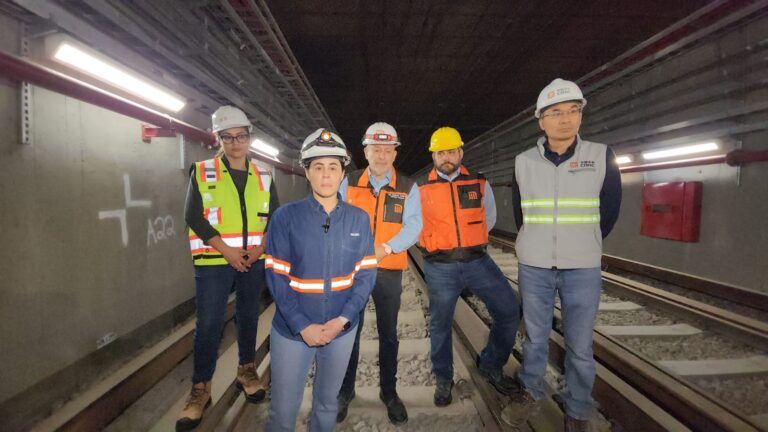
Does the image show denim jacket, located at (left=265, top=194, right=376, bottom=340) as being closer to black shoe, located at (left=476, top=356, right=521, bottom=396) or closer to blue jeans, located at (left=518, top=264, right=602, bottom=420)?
blue jeans, located at (left=518, top=264, right=602, bottom=420)

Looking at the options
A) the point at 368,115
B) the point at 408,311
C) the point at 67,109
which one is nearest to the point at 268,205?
the point at 67,109

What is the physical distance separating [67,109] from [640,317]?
7428 millimetres

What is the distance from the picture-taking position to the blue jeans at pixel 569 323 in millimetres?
2516

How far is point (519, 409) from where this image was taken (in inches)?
106

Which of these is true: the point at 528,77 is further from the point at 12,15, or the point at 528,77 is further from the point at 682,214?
the point at 12,15

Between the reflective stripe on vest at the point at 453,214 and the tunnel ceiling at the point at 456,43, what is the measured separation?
513 centimetres

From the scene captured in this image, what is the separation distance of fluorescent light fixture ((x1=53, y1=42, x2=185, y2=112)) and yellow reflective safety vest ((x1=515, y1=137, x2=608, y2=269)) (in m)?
3.52

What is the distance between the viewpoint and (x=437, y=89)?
11.7m

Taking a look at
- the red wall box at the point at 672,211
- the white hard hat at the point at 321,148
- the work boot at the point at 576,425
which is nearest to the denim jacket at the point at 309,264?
the white hard hat at the point at 321,148

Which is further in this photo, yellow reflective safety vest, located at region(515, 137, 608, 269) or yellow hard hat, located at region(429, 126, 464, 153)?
yellow hard hat, located at region(429, 126, 464, 153)

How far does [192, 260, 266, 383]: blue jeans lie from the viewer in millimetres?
2746

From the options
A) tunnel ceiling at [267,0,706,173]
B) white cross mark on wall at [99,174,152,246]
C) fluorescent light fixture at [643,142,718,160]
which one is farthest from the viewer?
tunnel ceiling at [267,0,706,173]

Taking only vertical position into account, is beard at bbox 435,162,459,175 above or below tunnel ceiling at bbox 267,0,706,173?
below

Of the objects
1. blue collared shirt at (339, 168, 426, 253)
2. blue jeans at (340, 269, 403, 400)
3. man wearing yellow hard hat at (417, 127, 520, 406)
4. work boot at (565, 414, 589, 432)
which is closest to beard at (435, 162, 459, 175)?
man wearing yellow hard hat at (417, 127, 520, 406)
